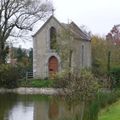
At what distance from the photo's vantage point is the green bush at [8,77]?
4566cm

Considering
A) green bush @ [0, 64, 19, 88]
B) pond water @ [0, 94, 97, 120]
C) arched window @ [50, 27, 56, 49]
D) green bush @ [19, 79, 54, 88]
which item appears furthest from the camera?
arched window @ [50, 27, 56, 49]

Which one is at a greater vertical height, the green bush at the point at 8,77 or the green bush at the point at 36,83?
the green bush at the point at 8,77

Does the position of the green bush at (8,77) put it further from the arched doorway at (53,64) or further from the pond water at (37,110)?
the pond water at (37,110)

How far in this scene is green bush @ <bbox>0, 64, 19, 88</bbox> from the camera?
45.7m

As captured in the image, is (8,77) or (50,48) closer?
(8,77)

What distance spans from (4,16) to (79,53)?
1081 cm

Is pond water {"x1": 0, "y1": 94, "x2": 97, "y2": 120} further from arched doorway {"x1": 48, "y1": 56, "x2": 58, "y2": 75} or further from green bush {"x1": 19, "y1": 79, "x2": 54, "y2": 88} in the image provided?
arched doorway {"x1": 48, "y1": 56, "x2": 58, "y2": 75}

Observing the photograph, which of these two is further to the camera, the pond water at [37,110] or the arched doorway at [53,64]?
the arched doorway at [53,64]

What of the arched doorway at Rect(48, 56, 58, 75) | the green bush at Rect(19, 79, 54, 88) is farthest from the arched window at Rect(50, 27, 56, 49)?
the green bush at Rect(19, 79, 54, 88)

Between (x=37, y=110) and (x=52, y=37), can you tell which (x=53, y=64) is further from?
(x=37, y=110)

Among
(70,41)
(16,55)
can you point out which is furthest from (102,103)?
(16,55)

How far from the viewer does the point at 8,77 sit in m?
46.0

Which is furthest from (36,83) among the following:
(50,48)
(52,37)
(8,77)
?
(52,37)

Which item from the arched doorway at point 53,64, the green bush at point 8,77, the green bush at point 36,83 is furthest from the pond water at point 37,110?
the arched doorway at point 53,64
